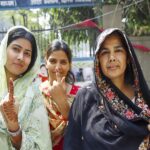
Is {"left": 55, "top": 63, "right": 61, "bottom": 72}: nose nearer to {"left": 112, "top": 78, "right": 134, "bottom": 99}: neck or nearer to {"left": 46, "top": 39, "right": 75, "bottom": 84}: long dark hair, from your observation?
{"left": 46, "top": 39, "right": 75, "bottom": 84}: long dark hair

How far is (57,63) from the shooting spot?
2.73 metres

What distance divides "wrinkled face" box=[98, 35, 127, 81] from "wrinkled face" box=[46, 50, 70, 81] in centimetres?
45

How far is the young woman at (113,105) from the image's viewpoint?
2.20 meters

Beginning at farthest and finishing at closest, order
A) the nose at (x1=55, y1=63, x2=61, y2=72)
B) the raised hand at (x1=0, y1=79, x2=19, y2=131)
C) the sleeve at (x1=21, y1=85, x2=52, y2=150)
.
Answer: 1. the nose at (x1=55, y1=63, x2=61, y2=72)
2. the sleeve at (x1=21, y1=85, x2=52, y2=150)
3. the raised hand at (x1=0, y1=79, x2=19, y2=131)

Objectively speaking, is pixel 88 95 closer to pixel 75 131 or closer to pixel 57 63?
pixel 75 131

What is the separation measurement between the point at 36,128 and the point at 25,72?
380 millimetres

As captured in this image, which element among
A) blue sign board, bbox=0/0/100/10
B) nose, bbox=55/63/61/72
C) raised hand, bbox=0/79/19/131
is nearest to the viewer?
raised hand, bbox=0/79/19/131

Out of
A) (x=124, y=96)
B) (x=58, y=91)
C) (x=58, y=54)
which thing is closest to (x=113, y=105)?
(x=124, y=96)

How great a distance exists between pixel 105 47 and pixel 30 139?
2.25ft

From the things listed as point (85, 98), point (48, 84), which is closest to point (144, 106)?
point (85, 98)

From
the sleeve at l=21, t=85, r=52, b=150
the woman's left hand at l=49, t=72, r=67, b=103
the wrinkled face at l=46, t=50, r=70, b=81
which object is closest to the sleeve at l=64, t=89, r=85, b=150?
the sleeve at l=21, t=85, r=52, b=150

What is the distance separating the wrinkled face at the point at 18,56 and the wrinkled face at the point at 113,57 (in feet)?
1.48

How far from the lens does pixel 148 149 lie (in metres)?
2.20

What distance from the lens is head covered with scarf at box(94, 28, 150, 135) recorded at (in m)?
2.21
